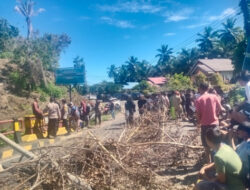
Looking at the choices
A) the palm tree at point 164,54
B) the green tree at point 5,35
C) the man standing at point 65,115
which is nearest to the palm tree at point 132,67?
the palm tree at point 164,54

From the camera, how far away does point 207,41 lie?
58750 mm

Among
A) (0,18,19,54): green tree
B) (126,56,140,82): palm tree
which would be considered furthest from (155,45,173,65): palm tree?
(0,18,19,54): green tree

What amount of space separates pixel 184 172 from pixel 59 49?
39.0 meters

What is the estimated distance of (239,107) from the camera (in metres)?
5.99

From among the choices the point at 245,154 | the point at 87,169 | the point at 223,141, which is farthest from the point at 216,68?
the point at 245,154

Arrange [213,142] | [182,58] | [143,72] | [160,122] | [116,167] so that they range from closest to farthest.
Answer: [213,142]
[116,167]
[160,122]
[182,58]
[143,72]

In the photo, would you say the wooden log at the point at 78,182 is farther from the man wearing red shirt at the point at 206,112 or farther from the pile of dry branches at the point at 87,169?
the man wearing red shirt at the point at 206,112

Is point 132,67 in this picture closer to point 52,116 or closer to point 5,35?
point 5,35

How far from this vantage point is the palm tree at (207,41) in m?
57.9

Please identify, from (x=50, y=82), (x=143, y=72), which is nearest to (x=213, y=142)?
(x=50, y=82)

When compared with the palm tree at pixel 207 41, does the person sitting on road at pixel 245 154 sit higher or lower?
lower

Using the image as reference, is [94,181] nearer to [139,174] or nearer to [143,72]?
[139,174]

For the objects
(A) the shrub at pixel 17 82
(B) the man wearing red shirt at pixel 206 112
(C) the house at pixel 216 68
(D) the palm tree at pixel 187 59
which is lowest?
(B) the man wearing red shirt at pixel 206 112

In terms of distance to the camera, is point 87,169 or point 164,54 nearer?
point 87,169
